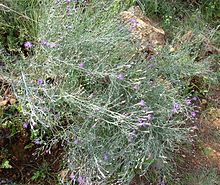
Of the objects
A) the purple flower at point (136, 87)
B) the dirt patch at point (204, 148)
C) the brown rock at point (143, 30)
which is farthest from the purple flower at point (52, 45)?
the dirt patch at point (204, 148)

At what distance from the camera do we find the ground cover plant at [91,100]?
2176mm

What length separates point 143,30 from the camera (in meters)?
3.12

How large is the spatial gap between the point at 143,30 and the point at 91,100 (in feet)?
3.71

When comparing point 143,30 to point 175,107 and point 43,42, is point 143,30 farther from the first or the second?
point 43,42

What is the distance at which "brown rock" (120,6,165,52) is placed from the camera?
2898 mm

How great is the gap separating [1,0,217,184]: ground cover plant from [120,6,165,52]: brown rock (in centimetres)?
30

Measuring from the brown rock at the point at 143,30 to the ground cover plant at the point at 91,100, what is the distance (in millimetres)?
299

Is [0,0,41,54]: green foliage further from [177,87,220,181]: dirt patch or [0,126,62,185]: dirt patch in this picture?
[177,87,220,181]: dirt patch

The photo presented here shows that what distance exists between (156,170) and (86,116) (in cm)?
68

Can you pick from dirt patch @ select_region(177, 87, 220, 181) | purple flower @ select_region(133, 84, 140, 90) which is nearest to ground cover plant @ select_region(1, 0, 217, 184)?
purple flower @ select_region(133, 84, 140, 90)

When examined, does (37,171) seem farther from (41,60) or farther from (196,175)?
(196,175)

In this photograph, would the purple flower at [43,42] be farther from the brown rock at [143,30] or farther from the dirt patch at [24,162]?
the brown rock at [143,30]

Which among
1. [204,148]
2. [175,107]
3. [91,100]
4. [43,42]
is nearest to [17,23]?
[43,42]

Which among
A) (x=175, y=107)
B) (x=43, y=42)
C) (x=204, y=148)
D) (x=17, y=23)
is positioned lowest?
(x=204, y=148)
